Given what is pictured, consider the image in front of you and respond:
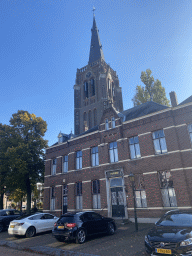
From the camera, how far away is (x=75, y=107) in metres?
47.9

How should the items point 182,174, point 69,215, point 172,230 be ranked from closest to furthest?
1. point 172,230
2. point 69,215
3. point 182,174

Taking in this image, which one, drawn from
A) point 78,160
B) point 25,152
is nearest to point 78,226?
point 78,160

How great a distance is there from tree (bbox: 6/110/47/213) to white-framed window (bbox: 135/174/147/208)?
13946 mm

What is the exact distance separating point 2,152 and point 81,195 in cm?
1222

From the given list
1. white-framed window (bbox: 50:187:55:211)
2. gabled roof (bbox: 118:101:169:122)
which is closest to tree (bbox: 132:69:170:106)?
gabled roof (bbox: 118:101:169:122)

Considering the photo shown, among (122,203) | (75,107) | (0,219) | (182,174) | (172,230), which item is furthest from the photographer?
(75,107)

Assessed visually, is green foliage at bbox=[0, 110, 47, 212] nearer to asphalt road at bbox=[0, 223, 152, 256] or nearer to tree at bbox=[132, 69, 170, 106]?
asphalt road at bbox=[0, 223, 152, 256]

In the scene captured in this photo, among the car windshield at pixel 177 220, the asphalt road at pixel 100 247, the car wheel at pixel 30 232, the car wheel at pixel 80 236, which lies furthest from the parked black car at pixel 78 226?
the car windshield at pixel 177 220

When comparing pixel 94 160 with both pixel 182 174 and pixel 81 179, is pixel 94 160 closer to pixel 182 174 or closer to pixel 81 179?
pixel 81 179

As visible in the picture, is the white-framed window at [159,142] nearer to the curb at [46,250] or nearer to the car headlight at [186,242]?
the car headlight at [186,242]

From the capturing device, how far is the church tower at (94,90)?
146ft

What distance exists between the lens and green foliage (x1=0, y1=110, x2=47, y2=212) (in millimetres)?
22844

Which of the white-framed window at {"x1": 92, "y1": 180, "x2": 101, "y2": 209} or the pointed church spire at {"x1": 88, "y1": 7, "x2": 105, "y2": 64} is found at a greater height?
the pointed church spire at {"x1": 88, "y1": 7, "x2": 105, "y2": 64}

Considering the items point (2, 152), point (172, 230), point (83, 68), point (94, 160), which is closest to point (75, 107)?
point (83, 68)
